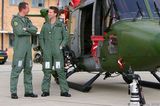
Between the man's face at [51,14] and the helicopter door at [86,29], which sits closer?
the man's face at [51,14]

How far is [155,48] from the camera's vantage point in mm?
7547

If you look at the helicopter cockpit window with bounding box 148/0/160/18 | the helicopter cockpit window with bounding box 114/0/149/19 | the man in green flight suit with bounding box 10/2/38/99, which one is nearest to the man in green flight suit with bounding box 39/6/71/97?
the man in green flight suit with bounding box 10/2/38/99

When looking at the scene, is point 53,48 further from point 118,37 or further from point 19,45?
point 118,37

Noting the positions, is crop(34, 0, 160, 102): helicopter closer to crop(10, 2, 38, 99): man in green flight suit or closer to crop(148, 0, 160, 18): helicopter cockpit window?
crop(148, 0, 160, 18): helicopter cockpit window

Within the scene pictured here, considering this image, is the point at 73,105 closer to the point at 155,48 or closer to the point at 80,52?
the point at 155,48

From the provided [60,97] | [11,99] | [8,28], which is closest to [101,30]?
[60,97]

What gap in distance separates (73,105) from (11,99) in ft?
4.92

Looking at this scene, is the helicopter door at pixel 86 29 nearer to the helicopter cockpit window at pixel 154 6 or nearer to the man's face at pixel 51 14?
the man's face at pixel 51 14

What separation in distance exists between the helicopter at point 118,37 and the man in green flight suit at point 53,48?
545mm

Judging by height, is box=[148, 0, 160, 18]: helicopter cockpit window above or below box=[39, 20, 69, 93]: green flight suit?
above

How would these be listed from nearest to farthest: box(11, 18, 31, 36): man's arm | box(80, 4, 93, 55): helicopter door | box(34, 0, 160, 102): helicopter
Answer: box(34, 0, 160, 102): helicopter < box(11, 18, 31, 36): man's arm < box(80, 4, 93, 55): helicopter door

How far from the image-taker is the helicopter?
7.82 m

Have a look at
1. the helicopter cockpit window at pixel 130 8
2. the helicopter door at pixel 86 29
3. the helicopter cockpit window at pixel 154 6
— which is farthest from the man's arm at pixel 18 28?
the helicopter cockpit window at pixel 154 6

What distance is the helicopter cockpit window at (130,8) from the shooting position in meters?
8.72
